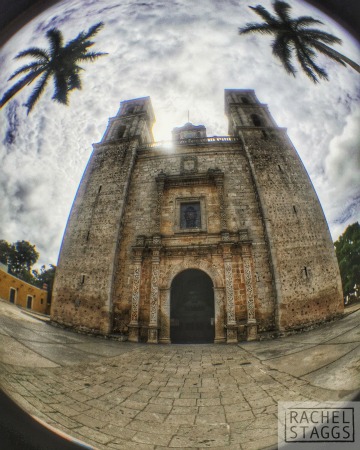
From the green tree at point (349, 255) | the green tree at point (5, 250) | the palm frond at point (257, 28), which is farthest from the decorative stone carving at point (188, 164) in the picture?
the green tree at point (5, 250)

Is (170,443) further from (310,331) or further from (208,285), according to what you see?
(208,285)

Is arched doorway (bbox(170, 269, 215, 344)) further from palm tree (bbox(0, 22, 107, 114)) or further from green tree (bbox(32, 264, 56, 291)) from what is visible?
palm tree (bbox(0, 22, 107, 114))

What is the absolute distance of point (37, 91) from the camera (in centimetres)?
104

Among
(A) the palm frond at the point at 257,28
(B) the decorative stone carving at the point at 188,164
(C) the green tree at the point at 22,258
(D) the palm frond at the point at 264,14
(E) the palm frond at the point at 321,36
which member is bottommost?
(C) the green tree at the point at 22,258

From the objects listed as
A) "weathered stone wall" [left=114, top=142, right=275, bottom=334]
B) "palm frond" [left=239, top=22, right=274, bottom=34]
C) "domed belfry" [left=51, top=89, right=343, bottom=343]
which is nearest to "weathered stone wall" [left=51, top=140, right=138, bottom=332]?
"domed belfry" [left=51, top=89, right=343, bottom=343]

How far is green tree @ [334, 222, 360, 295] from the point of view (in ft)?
2.72

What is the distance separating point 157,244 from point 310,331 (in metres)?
2.27

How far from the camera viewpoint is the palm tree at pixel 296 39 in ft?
3.35

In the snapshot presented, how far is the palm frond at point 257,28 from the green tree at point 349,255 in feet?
3.16

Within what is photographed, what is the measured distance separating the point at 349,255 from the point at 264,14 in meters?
1.17

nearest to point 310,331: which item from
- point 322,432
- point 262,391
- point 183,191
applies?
point 262,391

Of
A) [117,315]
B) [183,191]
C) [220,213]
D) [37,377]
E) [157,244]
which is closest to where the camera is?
[37,377]

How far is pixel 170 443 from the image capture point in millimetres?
625

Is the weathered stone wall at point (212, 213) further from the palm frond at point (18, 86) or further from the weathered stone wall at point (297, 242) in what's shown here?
the palm frond at point (18, 86)
